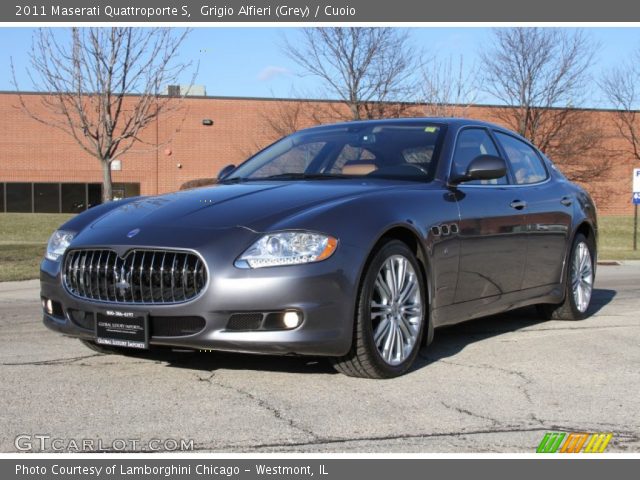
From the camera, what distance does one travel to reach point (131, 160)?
43438 mm

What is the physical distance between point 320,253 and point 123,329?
3.86 ft

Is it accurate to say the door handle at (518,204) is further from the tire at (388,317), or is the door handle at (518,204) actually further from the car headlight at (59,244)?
the car headlight at (59,244)

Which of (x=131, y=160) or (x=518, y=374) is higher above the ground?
(x=131, y=160)

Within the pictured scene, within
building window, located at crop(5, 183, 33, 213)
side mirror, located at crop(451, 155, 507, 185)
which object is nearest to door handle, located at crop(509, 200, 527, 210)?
side mirror, located at crop(451, 155, 507, 185)

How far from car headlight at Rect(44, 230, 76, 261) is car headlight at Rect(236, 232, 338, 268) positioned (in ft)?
4.39

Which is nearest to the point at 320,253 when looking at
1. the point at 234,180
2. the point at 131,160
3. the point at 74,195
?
the point at 234,180

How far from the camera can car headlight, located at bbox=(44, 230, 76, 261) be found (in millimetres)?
5406

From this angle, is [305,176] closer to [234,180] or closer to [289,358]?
[234,180]

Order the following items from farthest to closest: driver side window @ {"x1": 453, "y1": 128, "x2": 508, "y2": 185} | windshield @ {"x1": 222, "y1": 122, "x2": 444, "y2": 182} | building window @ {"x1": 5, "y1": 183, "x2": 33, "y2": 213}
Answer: building window @ {"x1": 5, "y1": 183, "x2": 33, "y2": 213} → driver side window @ {"x1": 453, "y1": 128, "x2": 508, "y2": 185} → windshield @ {"x1": 222, "y1": 122, "x2": 444, "y2": 182}

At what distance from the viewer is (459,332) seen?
7.09 meters

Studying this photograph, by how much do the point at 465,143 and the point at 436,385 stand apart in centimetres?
210

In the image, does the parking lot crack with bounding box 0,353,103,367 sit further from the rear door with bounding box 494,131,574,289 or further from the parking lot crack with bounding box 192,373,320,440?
the rear door with bounding box 494,131,574,289
